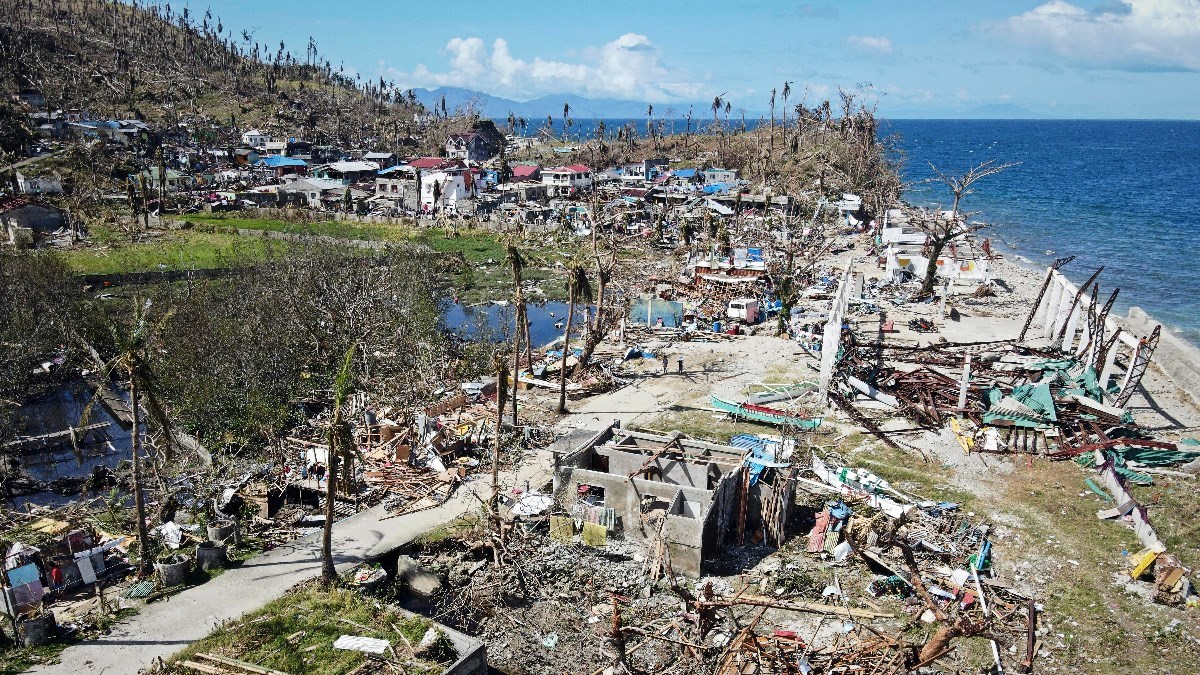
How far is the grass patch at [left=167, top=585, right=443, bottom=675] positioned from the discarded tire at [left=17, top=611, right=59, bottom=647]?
270 cm

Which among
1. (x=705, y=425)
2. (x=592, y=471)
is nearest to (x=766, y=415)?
(x=705, y=425)

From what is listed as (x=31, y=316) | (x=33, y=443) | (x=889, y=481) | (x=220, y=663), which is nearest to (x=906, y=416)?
(x=889, y=481)

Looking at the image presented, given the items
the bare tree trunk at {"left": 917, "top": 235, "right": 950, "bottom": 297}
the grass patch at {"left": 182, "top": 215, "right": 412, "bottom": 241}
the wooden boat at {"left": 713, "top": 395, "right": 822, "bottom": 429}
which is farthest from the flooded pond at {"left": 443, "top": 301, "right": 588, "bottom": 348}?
the bare tree trunk at {"left": 917, "top": 235, "right": 950, "bottom": 297}

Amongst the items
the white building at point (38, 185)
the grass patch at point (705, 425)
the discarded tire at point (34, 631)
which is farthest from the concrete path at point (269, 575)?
the white building at point (38, 185)

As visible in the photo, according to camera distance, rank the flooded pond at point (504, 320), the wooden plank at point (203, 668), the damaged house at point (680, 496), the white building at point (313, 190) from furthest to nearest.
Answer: the white building at point (313, 190)
the flooded pond at point (504, 320)
the damaged house at point (680, 496)
the wooden plank at point (203, 668)

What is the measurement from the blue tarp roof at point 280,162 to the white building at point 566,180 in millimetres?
27898

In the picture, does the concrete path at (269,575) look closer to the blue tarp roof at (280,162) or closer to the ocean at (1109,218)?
the ocean at (1109,218)

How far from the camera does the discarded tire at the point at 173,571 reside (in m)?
15.9

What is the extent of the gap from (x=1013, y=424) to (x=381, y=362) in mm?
21875

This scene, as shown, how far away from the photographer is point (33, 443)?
81.9 ft

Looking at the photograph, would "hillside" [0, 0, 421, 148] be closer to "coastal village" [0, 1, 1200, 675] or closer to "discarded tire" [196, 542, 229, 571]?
"coastal village" [0, 1, 1200, 675]

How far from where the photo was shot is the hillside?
103500 mm

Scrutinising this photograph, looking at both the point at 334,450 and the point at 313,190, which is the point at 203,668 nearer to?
the point at 334,450

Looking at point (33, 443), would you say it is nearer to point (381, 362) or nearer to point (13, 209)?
point (381, 362)
